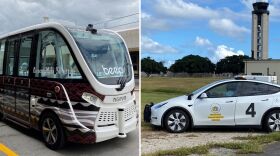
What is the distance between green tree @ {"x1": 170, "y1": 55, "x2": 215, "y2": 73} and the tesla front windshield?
923 millimetres

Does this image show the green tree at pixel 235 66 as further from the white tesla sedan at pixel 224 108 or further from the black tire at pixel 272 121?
the black tire at pixel 272 121

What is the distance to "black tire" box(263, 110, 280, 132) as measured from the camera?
599 centimetres

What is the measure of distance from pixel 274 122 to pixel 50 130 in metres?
3.67

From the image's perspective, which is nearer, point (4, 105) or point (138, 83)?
point (138, 83)

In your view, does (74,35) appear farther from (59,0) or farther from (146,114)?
(146,114)

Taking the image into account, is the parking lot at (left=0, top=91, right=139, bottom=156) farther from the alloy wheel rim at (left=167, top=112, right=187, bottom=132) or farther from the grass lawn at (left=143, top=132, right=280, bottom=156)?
the alloy wheel rim at (left=167, top=112, right=187, bottom=132)

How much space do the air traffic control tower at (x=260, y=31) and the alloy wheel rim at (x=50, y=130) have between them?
9.60 ft

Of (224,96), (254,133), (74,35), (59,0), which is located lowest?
(254,133)

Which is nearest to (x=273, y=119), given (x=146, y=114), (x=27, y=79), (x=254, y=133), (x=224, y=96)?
(x=254, y=133)

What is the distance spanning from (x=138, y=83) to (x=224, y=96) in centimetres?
320

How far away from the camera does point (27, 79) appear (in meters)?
3.35

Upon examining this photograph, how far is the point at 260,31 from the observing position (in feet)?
18.0

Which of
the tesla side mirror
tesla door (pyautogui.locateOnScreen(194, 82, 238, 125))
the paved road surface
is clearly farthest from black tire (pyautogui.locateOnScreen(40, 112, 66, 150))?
the tesla side mirror

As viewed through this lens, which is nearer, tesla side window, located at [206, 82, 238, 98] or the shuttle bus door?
the shuttle bus door
